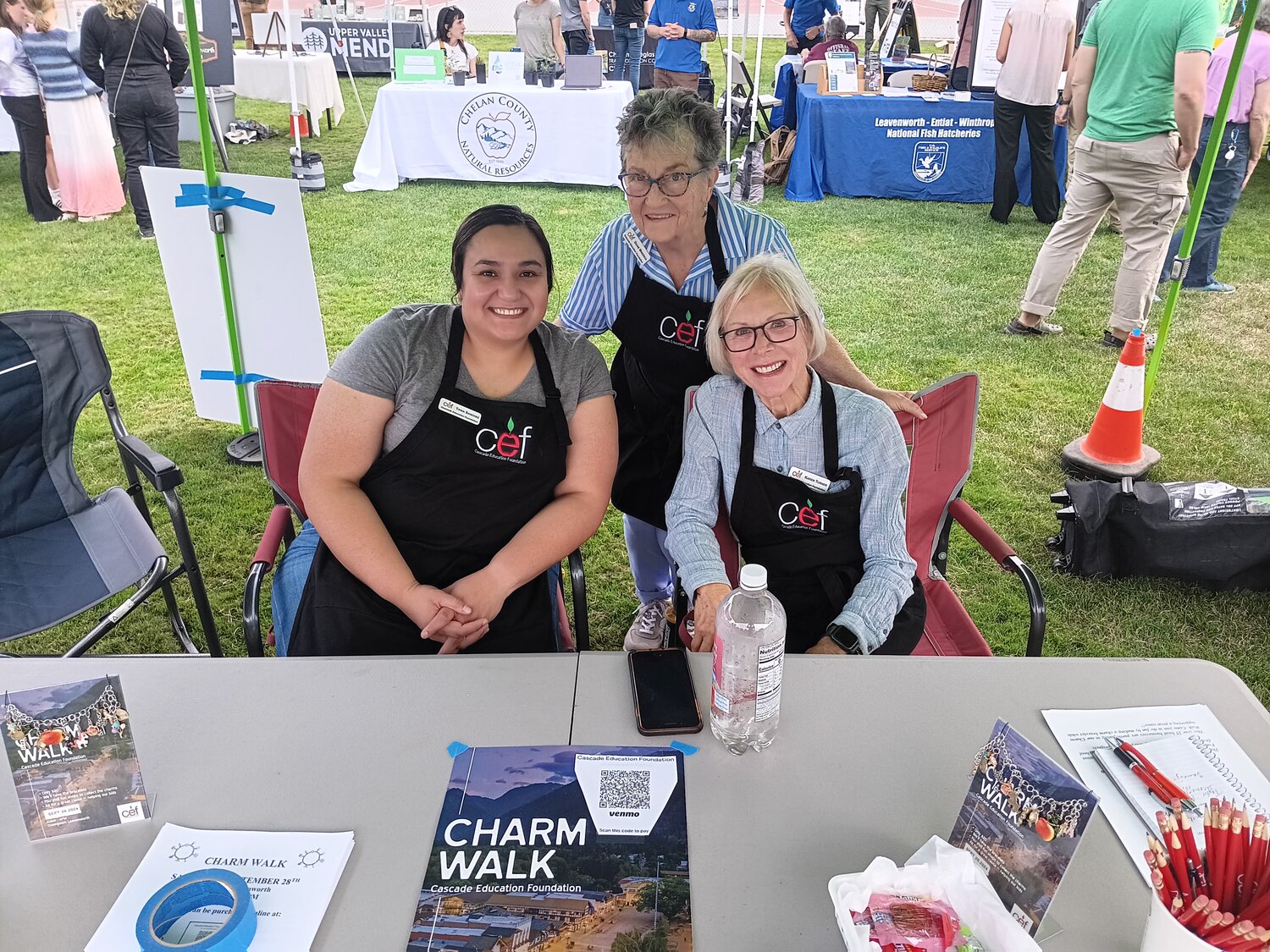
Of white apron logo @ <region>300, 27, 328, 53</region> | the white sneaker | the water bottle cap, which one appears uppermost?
white apron logo @ <region>300, 27, 328, 53</region>

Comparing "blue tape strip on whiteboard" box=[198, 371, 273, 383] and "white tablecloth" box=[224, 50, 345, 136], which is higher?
"white tablecloth" box=[224, 50, 345, 136]

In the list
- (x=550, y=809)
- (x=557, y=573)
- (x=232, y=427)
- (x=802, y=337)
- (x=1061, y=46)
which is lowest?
(x=232, y=427)

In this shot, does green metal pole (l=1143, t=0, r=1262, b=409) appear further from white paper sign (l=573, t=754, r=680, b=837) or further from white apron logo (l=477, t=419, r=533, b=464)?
white paper sign (l=573, t=754, r=680, b=837)

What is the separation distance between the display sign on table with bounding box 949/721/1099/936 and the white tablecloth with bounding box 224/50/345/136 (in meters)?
9.53

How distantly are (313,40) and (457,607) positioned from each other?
35.8 feet

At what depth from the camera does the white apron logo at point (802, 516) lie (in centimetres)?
189

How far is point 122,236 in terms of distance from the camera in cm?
623

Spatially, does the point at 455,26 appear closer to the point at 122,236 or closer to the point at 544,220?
the point at 544,220

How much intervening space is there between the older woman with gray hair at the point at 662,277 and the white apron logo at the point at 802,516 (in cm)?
38

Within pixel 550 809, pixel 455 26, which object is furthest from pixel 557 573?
pixel 455 26

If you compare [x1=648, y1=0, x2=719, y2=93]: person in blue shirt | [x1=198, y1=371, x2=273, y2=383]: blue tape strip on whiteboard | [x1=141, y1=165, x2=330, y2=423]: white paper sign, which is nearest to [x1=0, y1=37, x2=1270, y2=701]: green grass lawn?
[x1=198, y1=371, x2=273, y2=383]: blue tape strip on whiteboard

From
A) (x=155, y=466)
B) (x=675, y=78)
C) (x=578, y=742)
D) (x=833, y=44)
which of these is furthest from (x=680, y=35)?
(x=578, y=742)

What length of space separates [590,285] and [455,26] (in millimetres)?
7010

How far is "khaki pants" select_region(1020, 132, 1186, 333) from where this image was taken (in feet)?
13.8
